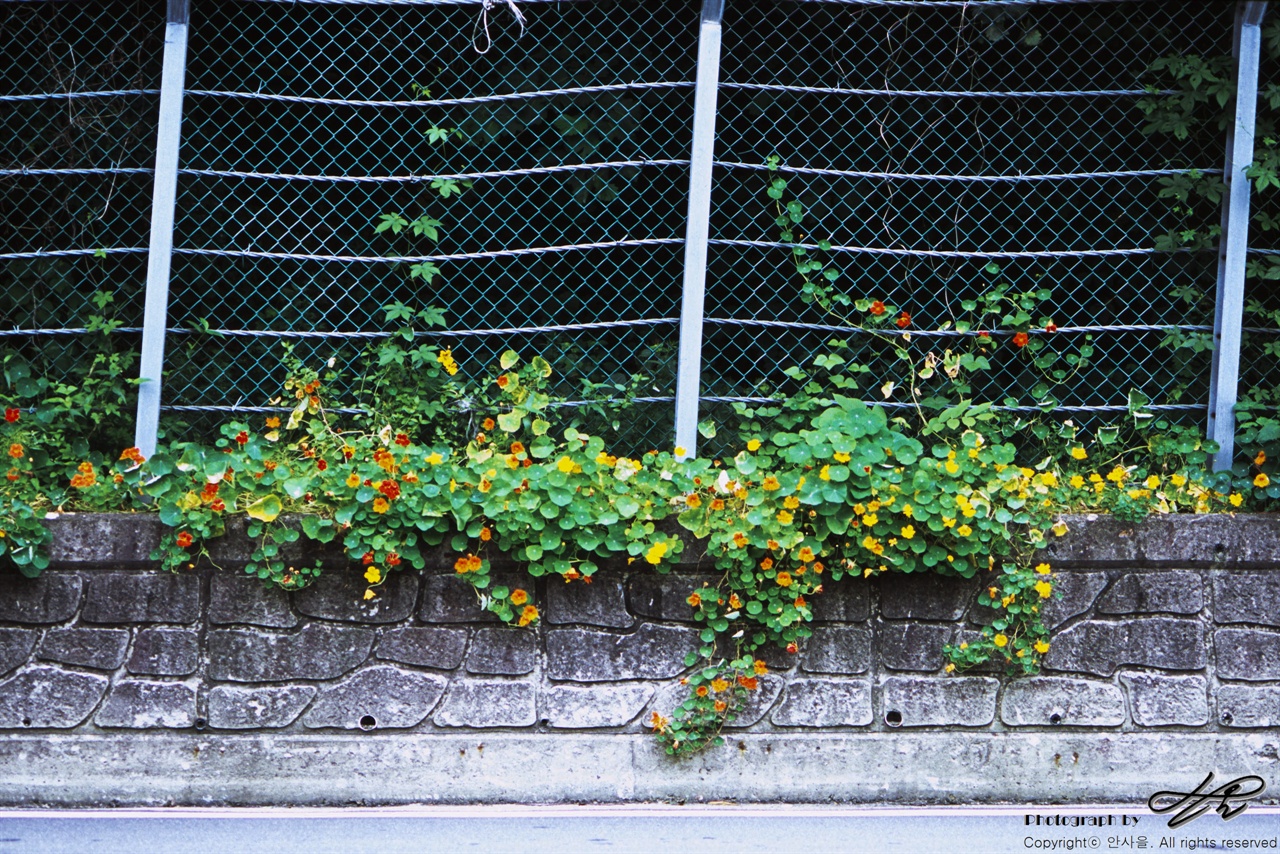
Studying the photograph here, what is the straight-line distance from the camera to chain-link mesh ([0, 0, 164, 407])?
12.5 feet

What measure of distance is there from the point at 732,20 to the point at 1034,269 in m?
1.39

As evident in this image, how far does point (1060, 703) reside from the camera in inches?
136

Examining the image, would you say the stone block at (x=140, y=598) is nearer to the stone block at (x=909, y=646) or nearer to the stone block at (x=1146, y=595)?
the stone block at (x=909, y=646)

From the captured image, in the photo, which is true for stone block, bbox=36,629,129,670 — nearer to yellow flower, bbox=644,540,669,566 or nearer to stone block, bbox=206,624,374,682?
stone block, bbox=206,624,374,682

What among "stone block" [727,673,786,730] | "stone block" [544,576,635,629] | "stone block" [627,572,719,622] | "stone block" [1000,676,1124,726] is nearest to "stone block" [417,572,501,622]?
"stone block" [544,576,635,629]

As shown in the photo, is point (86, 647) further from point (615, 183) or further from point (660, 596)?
point (615, 183)

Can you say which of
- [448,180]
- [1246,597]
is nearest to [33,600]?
[448,180]

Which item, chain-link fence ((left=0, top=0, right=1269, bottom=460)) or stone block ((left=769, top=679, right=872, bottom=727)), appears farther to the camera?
chain-link fence ((left=0, top=0, right=1269, bottom=460))

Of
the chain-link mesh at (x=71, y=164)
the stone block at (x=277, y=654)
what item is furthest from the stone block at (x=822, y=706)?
the chain-link mesh at (x=71, y=164)

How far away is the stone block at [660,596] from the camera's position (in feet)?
11.2

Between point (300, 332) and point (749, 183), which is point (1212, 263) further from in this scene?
point (300, 332)

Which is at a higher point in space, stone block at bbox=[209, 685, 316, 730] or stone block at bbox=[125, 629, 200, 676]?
stone block at bbox=[125, 629, 200, 676]

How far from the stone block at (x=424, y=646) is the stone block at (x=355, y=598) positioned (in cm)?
6

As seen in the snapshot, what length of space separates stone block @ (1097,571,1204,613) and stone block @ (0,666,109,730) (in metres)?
3.08
